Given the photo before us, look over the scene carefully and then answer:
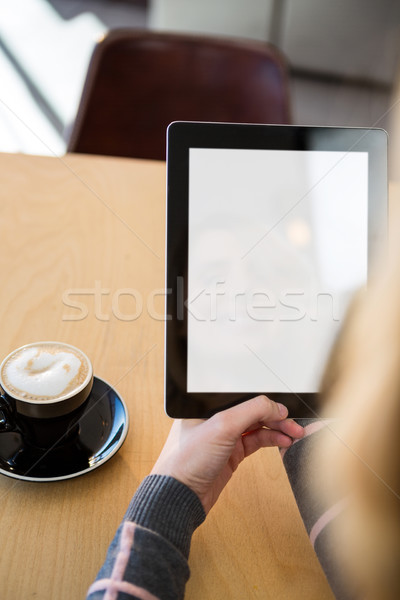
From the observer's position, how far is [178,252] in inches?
18.4

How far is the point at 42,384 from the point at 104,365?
0.14 metres

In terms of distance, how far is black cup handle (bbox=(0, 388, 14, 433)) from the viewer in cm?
47

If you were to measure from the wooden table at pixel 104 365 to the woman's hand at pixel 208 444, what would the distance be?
1.5 inches

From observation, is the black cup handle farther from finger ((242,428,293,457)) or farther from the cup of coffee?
finger ((242,428,293,457))

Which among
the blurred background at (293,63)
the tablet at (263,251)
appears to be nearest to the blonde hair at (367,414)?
the tablet at (263,251)

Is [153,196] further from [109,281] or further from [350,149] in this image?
[350,149]

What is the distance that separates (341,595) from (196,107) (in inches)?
38.1

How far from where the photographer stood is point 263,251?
48cm

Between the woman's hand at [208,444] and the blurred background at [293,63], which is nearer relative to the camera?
the woman's hand at [208,444]

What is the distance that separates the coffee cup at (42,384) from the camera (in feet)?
1.51

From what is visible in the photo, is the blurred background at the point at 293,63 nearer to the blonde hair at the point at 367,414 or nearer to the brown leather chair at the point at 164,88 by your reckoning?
the brown leather chair at the point at 164,88

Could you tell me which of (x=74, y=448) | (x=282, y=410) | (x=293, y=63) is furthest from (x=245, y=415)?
(x=293, y=63)

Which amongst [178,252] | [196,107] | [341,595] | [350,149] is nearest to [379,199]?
[350,149]

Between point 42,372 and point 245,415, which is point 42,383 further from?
point 245,415
